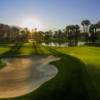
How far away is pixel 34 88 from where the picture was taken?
40.4ft

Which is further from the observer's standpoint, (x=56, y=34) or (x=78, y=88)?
(x=56, y=34)

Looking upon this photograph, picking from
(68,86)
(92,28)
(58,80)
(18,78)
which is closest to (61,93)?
(68,86)

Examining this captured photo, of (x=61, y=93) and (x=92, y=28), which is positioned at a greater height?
(x=92, y=28)

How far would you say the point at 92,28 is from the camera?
A: 100750 mm

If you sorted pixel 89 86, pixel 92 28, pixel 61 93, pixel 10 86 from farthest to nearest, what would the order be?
pixel 92 28
pixel 10 86
pixel 89 86
pixel 61 93

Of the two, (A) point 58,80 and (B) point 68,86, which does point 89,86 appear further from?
(A) point 58,80

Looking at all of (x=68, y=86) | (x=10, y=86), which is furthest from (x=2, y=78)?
(x=68, y=86)

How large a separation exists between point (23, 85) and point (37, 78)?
1.96 m

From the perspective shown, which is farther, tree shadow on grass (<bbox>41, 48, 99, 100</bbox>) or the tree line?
the tree line

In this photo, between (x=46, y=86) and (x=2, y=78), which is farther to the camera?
(x=2, y=78)

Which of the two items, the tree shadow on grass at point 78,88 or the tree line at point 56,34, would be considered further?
the tree line at point 56,34

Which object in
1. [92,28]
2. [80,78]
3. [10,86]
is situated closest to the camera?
[10,86]

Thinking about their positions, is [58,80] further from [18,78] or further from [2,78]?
[2,78]

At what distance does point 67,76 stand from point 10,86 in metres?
3.85
